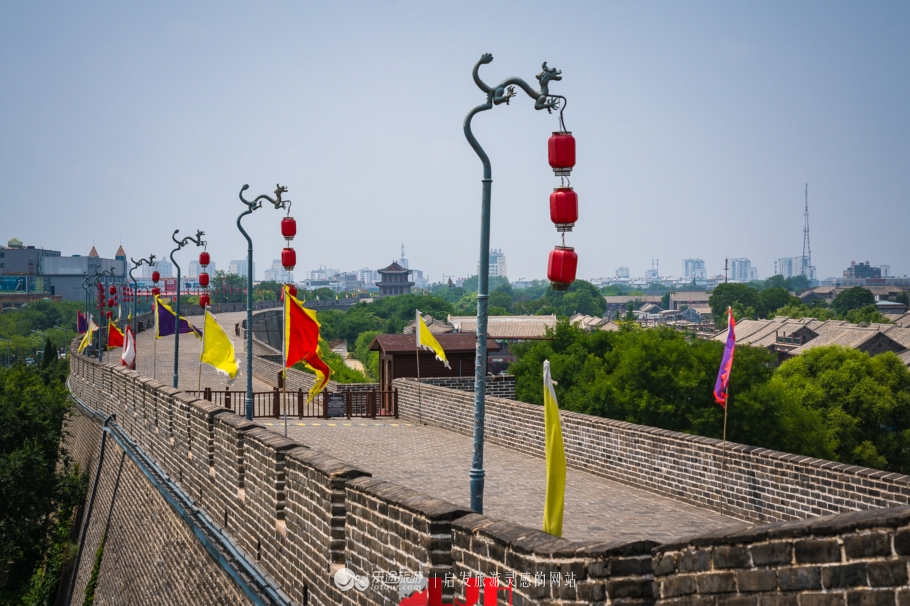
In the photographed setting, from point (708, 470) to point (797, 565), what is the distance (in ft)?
27.1

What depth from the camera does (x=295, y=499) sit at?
8391 mm

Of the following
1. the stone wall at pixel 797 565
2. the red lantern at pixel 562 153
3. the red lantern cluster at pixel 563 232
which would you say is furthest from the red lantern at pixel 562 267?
the stone wall at pixel 797 565

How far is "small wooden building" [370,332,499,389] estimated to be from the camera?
86.8ft

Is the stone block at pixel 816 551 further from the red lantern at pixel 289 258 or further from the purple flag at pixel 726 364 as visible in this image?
the red lantern at pixel 289 258

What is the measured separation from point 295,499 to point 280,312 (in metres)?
76.9

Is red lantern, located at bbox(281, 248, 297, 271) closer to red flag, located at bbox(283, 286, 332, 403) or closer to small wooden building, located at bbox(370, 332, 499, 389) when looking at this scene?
red flag, located at bbox(283, 286, 332, 403)

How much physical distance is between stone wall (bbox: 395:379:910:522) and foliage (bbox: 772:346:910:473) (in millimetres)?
24208

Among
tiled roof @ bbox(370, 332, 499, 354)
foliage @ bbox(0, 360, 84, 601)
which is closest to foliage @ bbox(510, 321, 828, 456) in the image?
tiled roof @ bbox(370, 332, 499, 354)

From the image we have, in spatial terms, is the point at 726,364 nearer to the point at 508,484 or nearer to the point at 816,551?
the point at 508,484

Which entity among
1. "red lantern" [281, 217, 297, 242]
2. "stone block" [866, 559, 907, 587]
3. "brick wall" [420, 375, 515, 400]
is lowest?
"brick wall" [420, 375, 515, 400]

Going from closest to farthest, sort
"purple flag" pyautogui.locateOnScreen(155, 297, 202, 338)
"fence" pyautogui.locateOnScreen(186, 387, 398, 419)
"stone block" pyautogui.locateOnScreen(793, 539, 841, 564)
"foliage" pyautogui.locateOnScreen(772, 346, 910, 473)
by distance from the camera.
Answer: "stone block" pyautogui.locateOnScreen(793, 539, 841, 564) → "fence" pyautogui.locateOnScreen(186, 387, 398, 419) → "purple flag" pyautogui.locateOnScreen(155, 297, 202, 338) → "foliage" pyautogui.locateOnScreen(772, 346, 910, 473)

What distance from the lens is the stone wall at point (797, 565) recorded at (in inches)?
137

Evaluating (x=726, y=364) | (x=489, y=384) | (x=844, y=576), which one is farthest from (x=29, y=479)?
(x=844, y=576)

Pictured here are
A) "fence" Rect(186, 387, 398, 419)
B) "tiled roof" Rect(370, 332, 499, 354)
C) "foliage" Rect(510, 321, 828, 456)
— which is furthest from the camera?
"foliage" Rect(510, 321, 828, 456)
